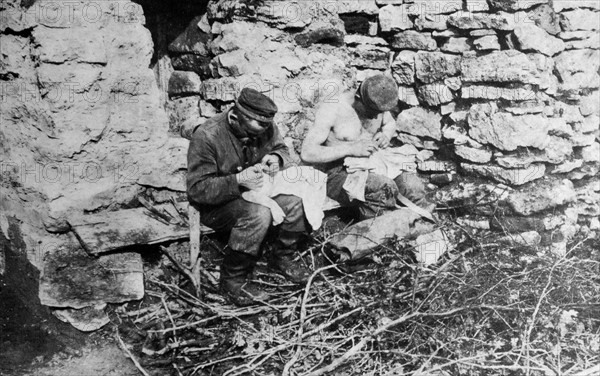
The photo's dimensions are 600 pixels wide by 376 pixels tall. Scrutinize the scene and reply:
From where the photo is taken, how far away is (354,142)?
4539 mm

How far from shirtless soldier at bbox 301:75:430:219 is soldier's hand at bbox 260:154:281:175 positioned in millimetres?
293

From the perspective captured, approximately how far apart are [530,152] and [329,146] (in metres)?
1.63

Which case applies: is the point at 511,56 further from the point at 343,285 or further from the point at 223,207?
the point at 223,207

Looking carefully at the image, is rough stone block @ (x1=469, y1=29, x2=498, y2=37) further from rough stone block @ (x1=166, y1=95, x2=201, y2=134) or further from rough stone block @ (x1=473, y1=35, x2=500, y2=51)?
rough stone block @ (x1=166, y1=95, x2=201, y2=134)

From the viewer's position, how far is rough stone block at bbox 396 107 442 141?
16.3 feet

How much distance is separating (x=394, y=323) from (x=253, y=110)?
5.59 ft

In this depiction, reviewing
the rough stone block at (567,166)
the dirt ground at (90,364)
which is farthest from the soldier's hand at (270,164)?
the rough stone block at (567,166)

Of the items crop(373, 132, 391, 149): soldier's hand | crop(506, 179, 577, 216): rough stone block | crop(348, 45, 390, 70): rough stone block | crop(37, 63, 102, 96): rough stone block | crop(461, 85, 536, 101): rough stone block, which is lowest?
crop(506, 179, 577, 216): rough stone block

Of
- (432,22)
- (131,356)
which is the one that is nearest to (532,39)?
(432,22)

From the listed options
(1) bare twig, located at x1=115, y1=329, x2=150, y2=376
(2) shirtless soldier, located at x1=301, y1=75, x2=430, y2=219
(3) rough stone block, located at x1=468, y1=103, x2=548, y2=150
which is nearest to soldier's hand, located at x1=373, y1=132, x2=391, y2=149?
(2) shirtless soldier, located at x1=301, y1=75, x2=430, y2=219

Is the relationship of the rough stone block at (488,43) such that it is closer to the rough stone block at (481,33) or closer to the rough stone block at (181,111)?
the rough stone block at (481,33)

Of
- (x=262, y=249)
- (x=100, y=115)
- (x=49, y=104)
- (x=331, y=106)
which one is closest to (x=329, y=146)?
(x=331, y=106)

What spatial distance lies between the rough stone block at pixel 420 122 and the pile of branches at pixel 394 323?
4.15 ft

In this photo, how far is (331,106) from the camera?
14.9 ft
